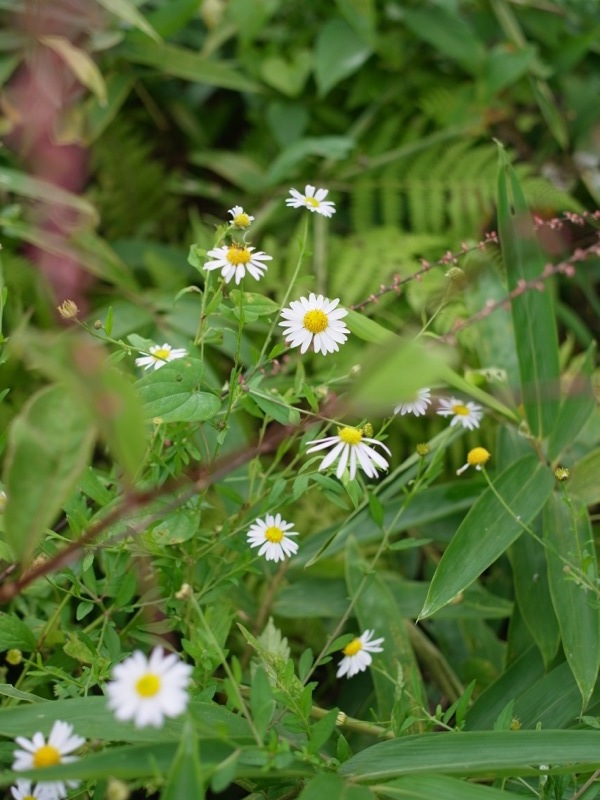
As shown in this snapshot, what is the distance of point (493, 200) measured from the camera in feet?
4.89

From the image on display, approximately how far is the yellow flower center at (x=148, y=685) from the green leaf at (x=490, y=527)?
1.05ft

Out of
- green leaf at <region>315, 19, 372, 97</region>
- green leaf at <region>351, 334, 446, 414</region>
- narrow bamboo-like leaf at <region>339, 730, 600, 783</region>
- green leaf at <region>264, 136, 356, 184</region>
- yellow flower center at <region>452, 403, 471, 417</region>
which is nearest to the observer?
green leaf at <region>351, 334, 446, 414</region>

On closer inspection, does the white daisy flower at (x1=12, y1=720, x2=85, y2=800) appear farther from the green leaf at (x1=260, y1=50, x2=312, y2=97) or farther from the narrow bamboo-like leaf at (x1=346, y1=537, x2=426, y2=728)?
the green leaf at (x1=260, y1=50, x2=312, y2=97)

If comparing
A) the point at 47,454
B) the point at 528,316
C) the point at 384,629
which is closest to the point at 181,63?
the point at 528,316

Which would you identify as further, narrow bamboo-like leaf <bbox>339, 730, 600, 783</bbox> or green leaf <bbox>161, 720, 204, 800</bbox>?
narrow bamboo-like leaf <bbox>339, 730, 600, 783</bbox>

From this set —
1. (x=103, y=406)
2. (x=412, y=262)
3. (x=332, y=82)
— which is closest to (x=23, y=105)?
(x=332, y=82)

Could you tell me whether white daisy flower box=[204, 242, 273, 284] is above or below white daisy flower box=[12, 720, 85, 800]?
above

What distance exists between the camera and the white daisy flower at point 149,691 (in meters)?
0.43

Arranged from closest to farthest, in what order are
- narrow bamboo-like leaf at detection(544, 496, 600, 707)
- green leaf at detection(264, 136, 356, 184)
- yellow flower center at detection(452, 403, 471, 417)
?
1. narrow bamboo-like leaf at detection(544, 496, 600, 707)
2. yellow flower center at detection(452, 403, 471, 417)
3. green leaf at detection(264, 136, 356, 184)

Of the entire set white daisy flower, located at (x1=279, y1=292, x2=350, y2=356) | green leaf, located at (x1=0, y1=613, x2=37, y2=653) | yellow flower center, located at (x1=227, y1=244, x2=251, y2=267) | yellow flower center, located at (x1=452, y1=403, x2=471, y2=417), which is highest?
yellow flower center, located at (x1=227, y1=244, x2=251, y2=267)

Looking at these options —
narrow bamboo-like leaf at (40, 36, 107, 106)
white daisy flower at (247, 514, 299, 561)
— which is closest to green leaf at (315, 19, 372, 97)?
narrow bamboo-like leaf at (40, 36, 107, 106)

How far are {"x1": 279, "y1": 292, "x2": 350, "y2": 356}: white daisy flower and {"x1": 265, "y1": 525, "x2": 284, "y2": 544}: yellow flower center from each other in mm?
155

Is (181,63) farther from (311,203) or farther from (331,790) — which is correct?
(331,790)

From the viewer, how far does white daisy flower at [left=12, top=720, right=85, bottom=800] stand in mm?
503
